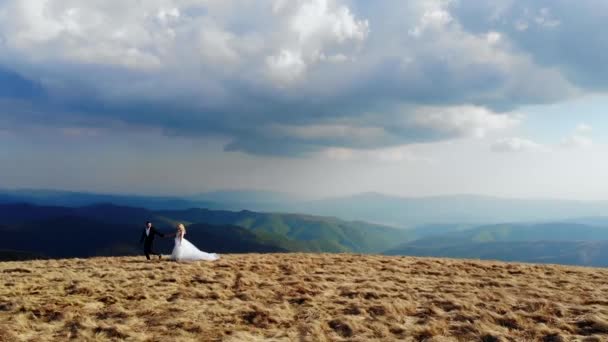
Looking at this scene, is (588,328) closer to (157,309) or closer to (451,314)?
(451,314)

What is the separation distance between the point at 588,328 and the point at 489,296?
5.01 m

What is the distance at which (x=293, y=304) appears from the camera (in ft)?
60.2

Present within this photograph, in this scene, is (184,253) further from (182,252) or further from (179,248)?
(179,248)

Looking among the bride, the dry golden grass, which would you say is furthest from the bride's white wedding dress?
the dry golden grass

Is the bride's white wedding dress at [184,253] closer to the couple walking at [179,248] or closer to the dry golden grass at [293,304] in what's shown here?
the couple walking at [179,248]

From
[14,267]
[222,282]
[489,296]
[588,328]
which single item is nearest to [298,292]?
[222,282]

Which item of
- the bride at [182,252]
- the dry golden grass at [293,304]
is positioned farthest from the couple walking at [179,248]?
the dry golden grass at [293,304]

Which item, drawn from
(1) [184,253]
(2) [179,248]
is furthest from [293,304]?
(2) [179,248]

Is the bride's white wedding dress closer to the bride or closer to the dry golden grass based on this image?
the bride

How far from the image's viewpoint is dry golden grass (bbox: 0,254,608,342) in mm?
14508

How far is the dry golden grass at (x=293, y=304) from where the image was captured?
14.5 meters

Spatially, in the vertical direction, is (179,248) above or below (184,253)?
above

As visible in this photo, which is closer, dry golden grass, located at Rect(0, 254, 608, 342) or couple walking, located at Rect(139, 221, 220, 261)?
dry golden grass, located at Rect(0, 254, 608, 342)

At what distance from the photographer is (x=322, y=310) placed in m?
17.3
